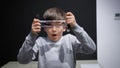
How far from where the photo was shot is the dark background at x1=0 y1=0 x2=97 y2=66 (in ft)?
5.98

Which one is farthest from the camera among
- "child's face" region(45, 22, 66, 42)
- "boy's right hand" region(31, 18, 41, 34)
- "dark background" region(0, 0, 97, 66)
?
"dark background" region(0, 0, 97, 66)

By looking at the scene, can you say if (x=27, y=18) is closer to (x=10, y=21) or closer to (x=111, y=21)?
(x=10, y=21)

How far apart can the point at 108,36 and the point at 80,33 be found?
3.06 ft

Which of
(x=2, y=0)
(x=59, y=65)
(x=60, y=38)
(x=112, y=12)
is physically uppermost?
(x=2, y=0)

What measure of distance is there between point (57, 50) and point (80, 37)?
0.14m

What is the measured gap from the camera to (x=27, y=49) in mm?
954

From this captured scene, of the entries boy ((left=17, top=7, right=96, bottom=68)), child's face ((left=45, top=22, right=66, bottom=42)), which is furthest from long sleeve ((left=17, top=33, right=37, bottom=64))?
child's face ((left=45, top=22, right=66, bottom=42))

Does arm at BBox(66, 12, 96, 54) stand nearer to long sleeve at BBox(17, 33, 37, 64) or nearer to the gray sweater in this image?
the gray sweater

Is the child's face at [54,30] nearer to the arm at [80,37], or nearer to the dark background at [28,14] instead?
the arm at [80,37]

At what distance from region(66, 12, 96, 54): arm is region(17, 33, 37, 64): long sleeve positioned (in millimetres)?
157

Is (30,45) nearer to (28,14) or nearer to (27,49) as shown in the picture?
(27,49)

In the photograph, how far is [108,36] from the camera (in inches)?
72.2

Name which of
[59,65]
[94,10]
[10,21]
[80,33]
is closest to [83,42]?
[80,33]

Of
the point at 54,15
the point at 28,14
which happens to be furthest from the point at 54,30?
the point at 28,14
